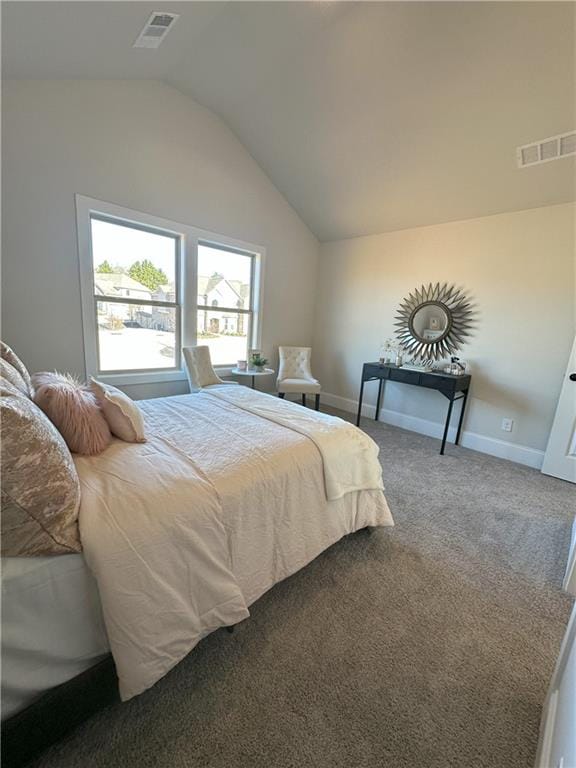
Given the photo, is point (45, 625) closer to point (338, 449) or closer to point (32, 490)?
point (32, 490)

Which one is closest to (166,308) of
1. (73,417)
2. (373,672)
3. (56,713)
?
(73,417)

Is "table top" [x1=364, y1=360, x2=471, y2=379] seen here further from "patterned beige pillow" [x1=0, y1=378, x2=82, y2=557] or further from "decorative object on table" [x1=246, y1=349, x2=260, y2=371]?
"patterned beige pillow" [x1=0, y1=378, x2=82, y2=557]

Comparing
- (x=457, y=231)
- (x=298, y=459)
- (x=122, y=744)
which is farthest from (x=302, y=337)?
(x=122, y=744)

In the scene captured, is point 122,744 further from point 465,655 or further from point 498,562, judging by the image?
point 498,562

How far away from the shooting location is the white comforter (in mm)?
924

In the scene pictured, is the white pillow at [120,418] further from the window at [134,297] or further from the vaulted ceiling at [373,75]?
the vaulted ceiling at [373,75]

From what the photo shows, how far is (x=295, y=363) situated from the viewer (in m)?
4.32

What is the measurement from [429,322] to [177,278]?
289cm

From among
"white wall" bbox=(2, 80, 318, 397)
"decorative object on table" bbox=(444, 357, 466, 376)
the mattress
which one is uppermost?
"white wall" bbox=(2, 80, 318, 397)

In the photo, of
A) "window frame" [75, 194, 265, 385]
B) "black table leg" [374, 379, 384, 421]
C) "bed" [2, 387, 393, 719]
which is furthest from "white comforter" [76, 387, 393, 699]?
"black table leg" [374, 379, 384, 421]

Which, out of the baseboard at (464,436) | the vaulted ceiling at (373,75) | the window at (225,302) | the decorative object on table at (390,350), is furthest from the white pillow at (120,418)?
the baseboard at (464,436)

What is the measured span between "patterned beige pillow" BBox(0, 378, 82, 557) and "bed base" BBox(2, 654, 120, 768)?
1.33ft

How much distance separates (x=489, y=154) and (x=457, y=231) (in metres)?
0.81

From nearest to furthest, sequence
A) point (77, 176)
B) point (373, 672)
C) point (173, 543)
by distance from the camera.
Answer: point (173, 543) → point (373, 672) → point (77, 176)
